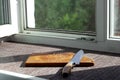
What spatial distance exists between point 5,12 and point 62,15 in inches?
11.6

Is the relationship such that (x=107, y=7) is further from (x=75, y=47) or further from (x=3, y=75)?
(x=3, y=75)

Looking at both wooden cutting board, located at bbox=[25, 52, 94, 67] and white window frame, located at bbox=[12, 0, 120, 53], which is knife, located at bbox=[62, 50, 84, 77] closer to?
wooden cutting board, located at bbox=[25, 52, 94, 67]

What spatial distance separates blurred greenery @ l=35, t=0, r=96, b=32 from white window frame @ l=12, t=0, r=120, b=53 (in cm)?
6

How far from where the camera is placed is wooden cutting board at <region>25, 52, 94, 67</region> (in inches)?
42.0

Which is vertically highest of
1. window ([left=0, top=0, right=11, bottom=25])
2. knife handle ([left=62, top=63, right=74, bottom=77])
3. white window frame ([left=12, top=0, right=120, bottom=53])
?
window ([left=0, top=0, right=11, bottom=25])

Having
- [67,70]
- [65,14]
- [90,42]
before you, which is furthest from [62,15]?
[67,70]

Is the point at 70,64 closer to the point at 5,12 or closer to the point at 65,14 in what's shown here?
the point at 65,14

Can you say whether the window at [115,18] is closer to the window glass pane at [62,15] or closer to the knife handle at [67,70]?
the window glass pane at [62,15]

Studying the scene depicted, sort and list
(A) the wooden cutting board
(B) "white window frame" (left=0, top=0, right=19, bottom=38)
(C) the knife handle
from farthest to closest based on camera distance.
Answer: (B) "white window frame" (left=0, top=0, right=19, bottom=38), (A) the wooden cutting board, (C) the knife handle

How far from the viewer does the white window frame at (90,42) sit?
1.21m

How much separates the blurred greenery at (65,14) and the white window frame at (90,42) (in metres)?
0.06

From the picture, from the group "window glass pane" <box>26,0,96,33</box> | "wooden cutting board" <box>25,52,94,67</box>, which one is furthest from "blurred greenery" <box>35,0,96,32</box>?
"wooden cutting board" <box>25,52,94,67</box>

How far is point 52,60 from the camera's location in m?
1.09

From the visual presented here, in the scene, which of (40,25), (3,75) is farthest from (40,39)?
(3,75)
